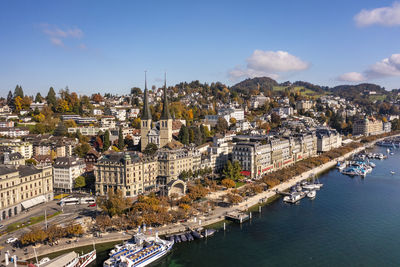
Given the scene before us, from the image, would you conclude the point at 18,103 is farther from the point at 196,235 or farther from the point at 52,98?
the point at 196,235

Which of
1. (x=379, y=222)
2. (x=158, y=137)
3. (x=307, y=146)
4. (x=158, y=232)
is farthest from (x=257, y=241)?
(x=307, y=146)

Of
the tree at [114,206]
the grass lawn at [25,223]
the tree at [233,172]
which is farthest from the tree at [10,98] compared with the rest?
the tree at [114,206]

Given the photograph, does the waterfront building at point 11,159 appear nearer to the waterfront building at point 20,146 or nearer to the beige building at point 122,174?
the waterfront building at point 20,146

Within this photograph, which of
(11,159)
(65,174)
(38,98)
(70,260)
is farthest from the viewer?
(38,98)

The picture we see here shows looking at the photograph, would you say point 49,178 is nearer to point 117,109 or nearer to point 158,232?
point 158,232

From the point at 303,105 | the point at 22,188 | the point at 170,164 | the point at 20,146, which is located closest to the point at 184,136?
the point at 170,164

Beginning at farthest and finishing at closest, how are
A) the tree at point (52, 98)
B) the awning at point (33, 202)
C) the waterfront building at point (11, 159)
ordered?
the tree at point (52, 98)
the waterfront building at point (11, 159)
the awning at point (33, 202)
